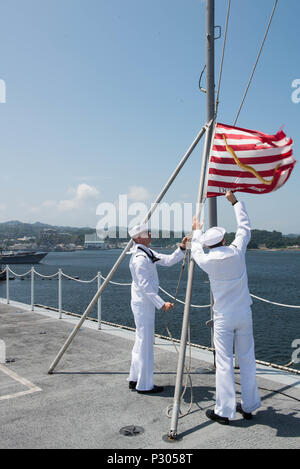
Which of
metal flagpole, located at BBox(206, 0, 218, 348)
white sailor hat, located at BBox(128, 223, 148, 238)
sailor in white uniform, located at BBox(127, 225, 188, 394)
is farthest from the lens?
metal flagpole, located at BBox(206, 0, 218, 348)

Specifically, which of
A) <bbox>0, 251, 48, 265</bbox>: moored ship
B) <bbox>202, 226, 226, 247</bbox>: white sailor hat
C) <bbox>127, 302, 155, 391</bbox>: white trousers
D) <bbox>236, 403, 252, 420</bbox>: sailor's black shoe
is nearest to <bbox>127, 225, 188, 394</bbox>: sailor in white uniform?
<bbox>127, 302, 155, 391</bbox>: white trousers

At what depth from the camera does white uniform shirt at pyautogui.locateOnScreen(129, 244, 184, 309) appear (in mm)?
4707

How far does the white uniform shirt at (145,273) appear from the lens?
185 inches

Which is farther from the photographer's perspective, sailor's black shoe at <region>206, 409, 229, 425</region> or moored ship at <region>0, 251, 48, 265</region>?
moored ship at <region>0, 251, 48, 265</region>

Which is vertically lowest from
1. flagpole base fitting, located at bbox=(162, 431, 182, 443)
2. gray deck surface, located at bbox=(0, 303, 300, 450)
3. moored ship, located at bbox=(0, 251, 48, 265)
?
moored ship, located at bbox=(0, 251, 48, 265)

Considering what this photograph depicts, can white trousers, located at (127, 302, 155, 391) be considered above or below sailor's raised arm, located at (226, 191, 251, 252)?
below

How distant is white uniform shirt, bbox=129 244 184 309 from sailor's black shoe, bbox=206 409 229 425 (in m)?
1.23

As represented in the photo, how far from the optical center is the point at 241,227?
4246 mm

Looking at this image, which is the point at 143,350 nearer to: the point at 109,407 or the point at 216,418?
the point at 109,407

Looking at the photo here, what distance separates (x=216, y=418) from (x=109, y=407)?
1.14 meters

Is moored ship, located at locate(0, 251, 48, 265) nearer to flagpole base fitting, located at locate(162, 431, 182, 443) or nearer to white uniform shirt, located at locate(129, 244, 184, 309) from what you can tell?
white uniform shirt, located at locate(129, 244, 184, 309)

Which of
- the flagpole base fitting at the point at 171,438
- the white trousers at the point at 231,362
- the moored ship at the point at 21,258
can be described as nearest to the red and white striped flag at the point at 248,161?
the white trousers at the point at 231,362

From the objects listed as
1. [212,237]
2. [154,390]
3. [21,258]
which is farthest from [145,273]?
[21,258]
